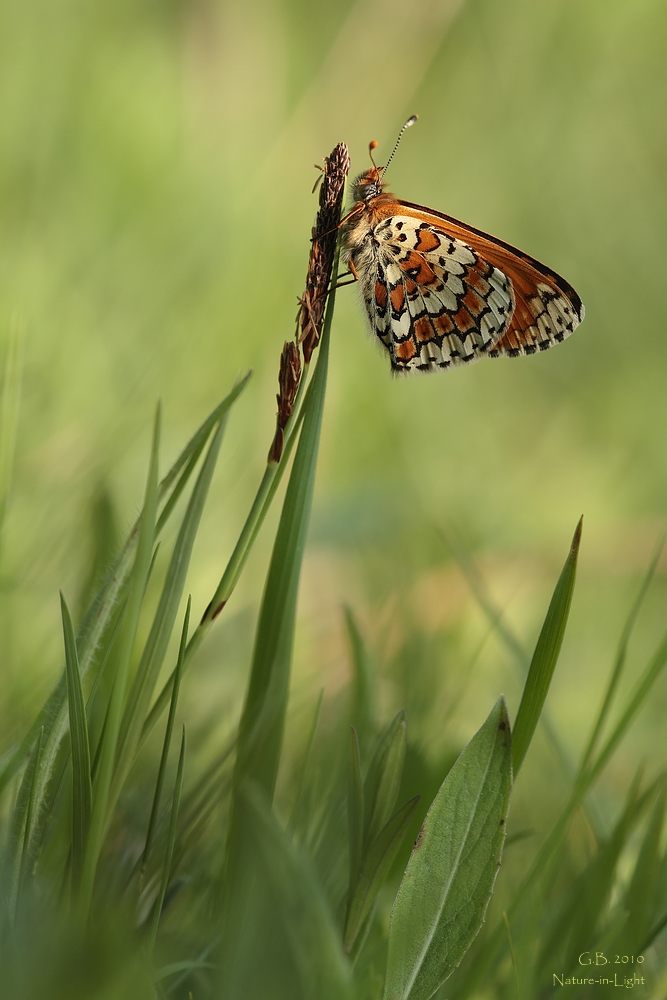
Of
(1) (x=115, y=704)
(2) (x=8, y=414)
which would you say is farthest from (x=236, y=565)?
(2) (x=8, y=414)

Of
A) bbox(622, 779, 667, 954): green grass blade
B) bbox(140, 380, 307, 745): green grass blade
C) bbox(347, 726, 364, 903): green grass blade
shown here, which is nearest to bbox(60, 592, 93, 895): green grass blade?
bbox(140, 380, 307, 745): green grass blade

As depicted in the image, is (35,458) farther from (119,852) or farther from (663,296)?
(663,296)

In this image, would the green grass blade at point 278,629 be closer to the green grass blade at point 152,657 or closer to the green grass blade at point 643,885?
the green grass blade at point 152,657

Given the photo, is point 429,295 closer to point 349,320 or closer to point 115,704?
point 115,704

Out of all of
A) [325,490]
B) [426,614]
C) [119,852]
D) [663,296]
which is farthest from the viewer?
[663,296]

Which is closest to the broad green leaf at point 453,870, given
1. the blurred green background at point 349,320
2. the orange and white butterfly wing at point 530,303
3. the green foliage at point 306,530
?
the green foliage at point 306,530

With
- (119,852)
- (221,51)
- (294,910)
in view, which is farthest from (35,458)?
(221,51)
